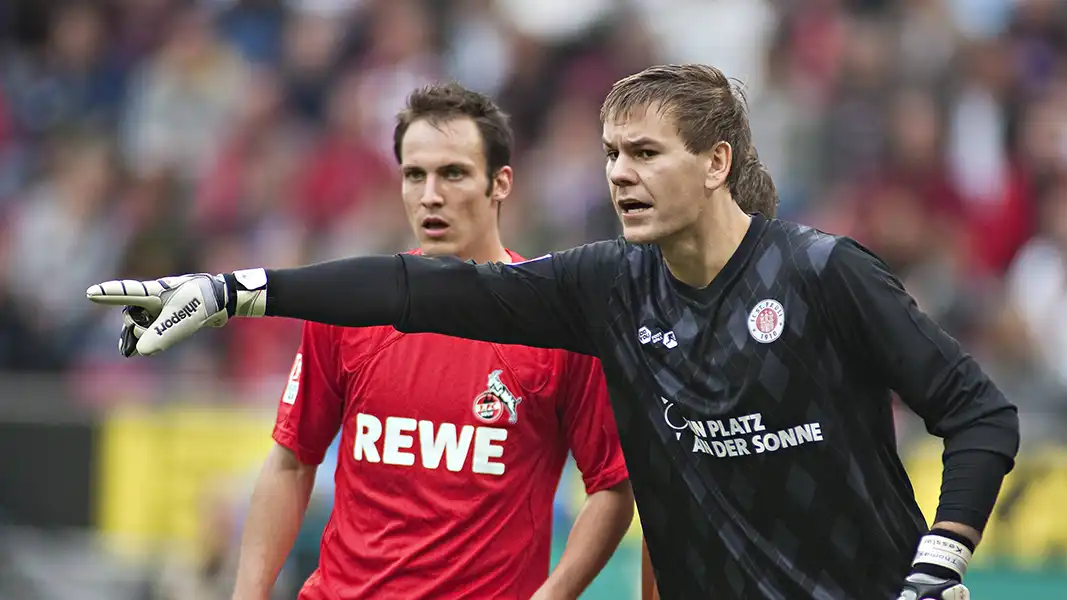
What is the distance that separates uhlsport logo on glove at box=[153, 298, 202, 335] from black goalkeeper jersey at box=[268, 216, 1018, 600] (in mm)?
557

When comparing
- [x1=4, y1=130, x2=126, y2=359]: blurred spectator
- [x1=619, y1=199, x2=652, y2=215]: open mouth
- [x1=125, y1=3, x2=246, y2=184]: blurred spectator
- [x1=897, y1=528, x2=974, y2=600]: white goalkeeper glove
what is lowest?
[x1=897, y1=528, x2=974, y2=600]: white goalkeeper glove

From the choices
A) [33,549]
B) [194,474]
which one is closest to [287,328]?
[194,474]

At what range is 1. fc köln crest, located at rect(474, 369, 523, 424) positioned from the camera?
5.33 m

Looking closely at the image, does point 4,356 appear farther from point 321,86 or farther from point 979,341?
point 979,341

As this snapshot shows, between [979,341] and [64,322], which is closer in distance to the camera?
[979,341]

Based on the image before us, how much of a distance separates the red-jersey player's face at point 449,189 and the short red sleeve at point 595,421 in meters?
0.60

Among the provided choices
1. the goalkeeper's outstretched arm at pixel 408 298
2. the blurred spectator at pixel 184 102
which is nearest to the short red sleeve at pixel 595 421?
the goalkeeper's outstretched arm at pixel 408 298

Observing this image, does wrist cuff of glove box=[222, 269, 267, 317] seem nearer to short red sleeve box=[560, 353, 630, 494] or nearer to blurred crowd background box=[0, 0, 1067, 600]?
short red sleeve box=[560, 353, 630, 494]

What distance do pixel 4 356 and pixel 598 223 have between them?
443 centimetres

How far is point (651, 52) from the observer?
12.8m

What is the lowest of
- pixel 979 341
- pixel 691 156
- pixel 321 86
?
pixel 691 156

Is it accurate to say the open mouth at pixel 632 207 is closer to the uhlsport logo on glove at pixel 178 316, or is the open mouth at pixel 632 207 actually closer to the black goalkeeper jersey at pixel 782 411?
the black goalkeeper jersey at pixel 782 411

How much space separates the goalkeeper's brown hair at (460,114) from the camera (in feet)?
18.9

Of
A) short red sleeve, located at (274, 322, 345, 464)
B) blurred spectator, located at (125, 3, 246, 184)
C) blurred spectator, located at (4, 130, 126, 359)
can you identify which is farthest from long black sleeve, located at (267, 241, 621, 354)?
blurred spectator, located at (125, 3, 246, 184)
